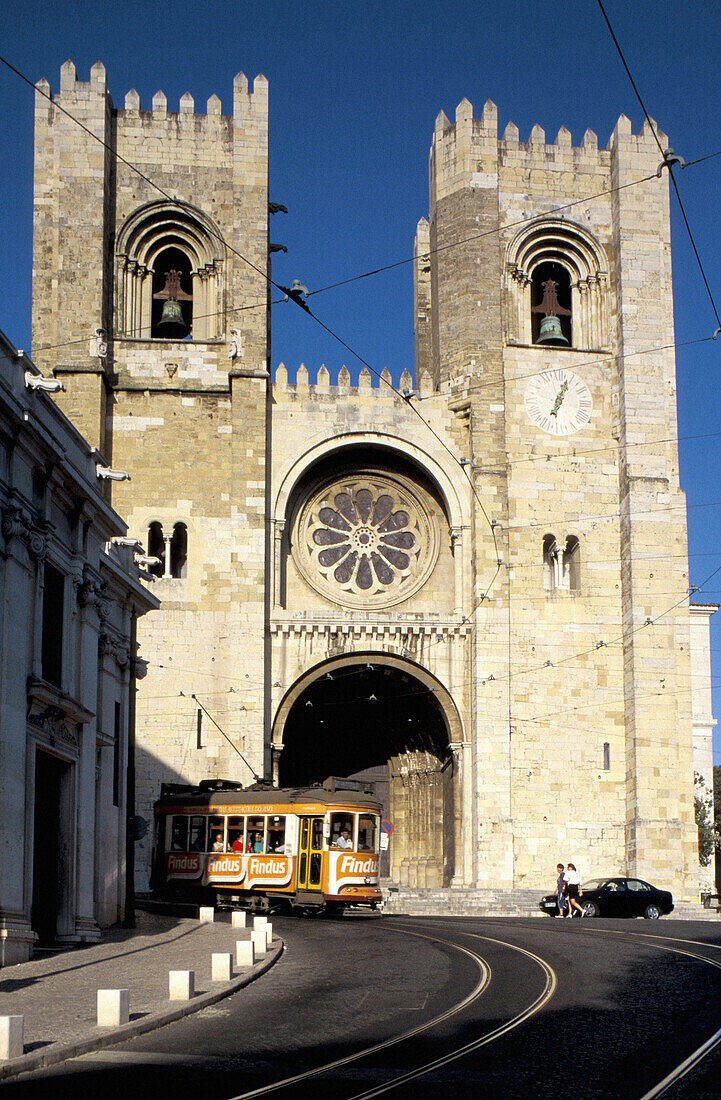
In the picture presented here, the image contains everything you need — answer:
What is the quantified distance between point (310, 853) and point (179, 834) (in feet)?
14.1

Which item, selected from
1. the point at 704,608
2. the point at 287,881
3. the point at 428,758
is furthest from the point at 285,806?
the point at 704,608

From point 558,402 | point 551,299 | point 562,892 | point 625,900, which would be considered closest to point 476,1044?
point 562,892

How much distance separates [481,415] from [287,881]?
47.1ft

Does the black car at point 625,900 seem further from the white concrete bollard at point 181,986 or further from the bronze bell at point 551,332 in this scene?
the white concrete bollard at point 181,986

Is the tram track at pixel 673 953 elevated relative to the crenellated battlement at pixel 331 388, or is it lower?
lower

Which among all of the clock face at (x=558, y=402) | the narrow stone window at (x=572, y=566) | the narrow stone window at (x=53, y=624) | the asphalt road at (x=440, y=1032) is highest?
the clock face at (x=558, y=402)

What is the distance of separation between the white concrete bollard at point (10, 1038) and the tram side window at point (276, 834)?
17073mm

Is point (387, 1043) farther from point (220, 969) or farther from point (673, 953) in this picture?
point (673, 953)

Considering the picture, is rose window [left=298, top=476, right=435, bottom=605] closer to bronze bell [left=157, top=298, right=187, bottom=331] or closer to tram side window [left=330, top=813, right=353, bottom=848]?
bronze bell [left=157, top=298, right=187, bottom=331]

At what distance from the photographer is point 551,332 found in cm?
3669

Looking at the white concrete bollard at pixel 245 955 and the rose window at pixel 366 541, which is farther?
the rose window at pixel 366 541

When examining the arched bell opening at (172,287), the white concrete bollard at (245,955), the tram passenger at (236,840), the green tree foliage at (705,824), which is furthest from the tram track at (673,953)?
the green tree foliage at (705,824)

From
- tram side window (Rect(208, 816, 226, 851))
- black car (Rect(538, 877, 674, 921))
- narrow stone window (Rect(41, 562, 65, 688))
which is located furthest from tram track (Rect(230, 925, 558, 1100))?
black car (Rect(538, 877, 674, 921))

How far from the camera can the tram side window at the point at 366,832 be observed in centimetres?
2620
